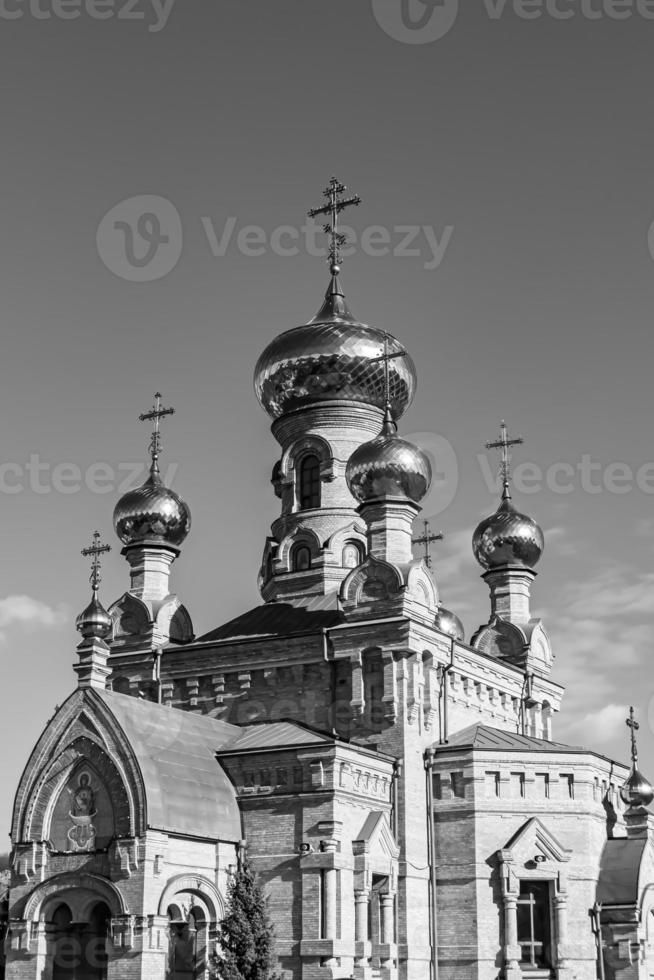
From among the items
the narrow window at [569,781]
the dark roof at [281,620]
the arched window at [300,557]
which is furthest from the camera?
the arched window at [300,557]

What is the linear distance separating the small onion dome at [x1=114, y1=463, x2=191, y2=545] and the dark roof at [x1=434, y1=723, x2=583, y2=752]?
7.12 m

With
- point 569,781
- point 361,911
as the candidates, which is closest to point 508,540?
point 569,781

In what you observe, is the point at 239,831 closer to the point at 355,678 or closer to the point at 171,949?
the point at 171,949

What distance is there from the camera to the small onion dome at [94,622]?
2191cm

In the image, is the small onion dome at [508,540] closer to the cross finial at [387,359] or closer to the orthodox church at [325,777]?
the orthodox church at [325,777]

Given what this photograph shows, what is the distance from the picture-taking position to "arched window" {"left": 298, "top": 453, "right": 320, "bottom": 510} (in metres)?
27.2

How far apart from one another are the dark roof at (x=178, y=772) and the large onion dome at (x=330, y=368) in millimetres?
8193

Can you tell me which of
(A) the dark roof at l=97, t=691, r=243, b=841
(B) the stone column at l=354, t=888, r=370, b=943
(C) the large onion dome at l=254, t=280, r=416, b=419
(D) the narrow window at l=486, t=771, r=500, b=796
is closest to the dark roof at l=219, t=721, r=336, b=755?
(A) the dark roof at l=97, t=691, r=243, b=841

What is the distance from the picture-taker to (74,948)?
19.7m

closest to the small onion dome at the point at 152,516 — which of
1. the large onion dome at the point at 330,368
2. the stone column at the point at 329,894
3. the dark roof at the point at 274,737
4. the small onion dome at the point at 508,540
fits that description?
the large onion dome at the point at 330,368

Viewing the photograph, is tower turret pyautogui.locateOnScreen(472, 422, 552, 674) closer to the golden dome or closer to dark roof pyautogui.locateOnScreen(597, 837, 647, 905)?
the golden dome

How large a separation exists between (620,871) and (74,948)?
908cm

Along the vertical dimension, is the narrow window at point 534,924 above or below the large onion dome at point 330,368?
below

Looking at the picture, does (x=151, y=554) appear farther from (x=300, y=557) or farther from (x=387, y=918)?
(x=387, y=918)
